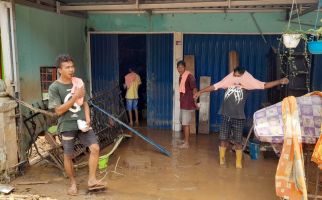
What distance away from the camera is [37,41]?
6.44 metres

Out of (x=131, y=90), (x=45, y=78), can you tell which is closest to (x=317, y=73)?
(x=131, y=90)

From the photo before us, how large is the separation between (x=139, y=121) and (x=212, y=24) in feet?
11.3

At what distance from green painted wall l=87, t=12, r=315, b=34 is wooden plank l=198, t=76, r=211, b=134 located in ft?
3.97

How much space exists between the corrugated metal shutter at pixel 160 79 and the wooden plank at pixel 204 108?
79 cm

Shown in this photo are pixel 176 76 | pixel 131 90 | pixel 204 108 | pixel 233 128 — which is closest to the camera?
pixel 233 128

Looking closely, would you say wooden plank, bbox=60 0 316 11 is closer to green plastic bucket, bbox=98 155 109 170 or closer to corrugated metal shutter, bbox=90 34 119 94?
corrugated metal shutter, bbox=90 34 119 94

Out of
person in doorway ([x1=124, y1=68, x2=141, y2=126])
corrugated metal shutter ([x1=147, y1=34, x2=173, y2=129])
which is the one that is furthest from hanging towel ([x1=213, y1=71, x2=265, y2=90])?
person in doorway ([x1=124, y1=68, x2=141, y2=126])

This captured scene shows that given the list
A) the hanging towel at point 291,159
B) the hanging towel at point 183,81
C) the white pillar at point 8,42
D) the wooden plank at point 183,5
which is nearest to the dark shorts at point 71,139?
the white pillar at point 8,42

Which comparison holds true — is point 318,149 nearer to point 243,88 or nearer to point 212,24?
point 243,88

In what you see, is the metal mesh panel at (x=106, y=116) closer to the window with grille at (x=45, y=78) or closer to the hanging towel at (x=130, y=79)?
the window with grille at (x=45, y=78)

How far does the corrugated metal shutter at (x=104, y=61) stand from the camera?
885 cm

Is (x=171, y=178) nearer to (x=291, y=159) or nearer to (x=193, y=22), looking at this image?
(x=291, y=159)

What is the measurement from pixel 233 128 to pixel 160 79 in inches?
124

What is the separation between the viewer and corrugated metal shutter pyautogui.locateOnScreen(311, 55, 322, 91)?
768 centimetres
